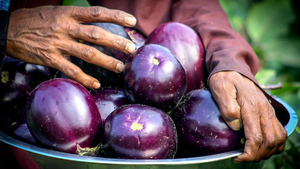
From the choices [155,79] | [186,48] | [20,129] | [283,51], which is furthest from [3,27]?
[283,51]

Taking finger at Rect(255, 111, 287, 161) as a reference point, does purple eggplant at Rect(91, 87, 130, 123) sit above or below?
above

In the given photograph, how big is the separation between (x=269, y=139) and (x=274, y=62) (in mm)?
3731

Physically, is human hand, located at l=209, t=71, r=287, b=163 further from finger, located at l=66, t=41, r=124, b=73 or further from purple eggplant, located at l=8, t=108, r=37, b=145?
purple eggplant, located at l=8, t=108, r=37, b=145

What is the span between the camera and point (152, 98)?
1.17 meters

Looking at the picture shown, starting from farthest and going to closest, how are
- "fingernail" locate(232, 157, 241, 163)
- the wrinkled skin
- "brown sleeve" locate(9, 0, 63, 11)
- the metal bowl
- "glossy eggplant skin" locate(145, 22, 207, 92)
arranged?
1. "brown sleeve" locate(9, 0, 63, 11)
2. "glossy eggplant skin" locate(145, 22, 207, 92)
3. the wrinkled skin
4. "fingernail" locate(232, 157, 241, 163)
5. the metal bowl

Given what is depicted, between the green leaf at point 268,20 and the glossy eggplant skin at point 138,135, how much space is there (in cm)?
311

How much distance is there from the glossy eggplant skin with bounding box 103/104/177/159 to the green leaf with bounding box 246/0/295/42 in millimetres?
3114

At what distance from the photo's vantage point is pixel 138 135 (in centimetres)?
100

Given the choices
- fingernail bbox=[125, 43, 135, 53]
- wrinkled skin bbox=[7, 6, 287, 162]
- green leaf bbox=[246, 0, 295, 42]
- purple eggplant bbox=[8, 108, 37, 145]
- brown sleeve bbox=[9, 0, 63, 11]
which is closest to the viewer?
wrinkled skin bbox=[7, 6, 287, 162]

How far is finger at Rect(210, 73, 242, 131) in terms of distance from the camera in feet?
3.53

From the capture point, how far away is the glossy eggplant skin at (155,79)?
1161 mm

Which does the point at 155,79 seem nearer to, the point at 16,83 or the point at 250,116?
the point at 250,116

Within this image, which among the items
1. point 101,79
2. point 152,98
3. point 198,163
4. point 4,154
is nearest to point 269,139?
point 198,163

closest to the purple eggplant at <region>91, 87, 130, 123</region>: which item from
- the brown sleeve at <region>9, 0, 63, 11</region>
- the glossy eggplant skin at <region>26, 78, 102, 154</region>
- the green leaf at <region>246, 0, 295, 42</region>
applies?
the glossy eggplant skin at <region>26, 78, 102, 154</region>
